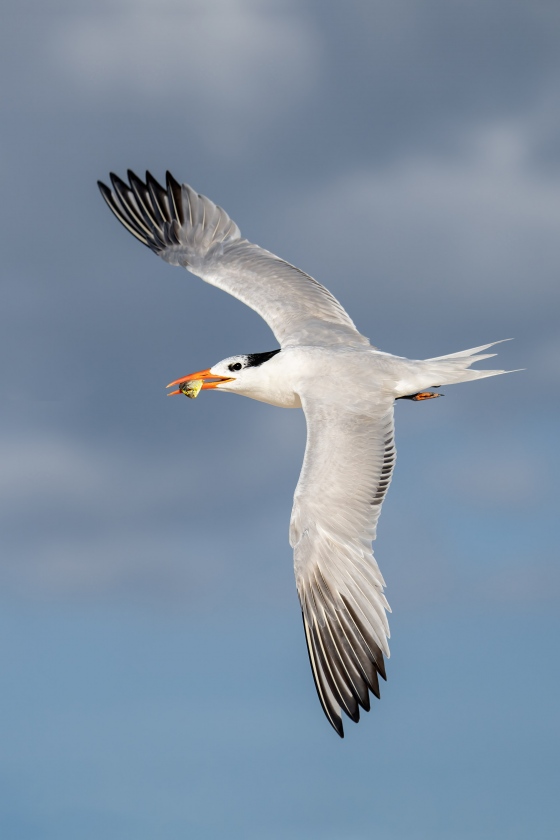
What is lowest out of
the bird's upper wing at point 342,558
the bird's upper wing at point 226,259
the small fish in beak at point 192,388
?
the bird's upper wing at point 342,558

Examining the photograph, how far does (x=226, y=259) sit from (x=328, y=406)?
4374mm

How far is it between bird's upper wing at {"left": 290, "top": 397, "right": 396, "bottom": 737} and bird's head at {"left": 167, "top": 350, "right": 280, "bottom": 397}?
1888mm

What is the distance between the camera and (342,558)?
10.8 m

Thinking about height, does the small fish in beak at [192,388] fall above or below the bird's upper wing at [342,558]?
above

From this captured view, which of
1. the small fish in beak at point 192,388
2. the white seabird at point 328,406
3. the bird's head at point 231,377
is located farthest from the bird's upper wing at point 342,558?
the small fish in beak at point 192,388

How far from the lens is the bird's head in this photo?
13297 mm

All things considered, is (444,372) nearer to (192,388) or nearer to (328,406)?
(328,406)

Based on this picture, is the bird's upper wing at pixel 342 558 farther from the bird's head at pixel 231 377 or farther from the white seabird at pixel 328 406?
the bird's head at pixel 231 377

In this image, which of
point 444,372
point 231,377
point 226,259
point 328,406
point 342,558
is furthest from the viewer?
point 226,259

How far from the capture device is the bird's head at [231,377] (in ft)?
43.6

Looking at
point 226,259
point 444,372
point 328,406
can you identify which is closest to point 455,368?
point 444,372

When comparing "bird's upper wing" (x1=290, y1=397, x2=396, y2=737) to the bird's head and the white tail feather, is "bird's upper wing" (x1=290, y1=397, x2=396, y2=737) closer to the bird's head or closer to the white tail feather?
the white tail feather

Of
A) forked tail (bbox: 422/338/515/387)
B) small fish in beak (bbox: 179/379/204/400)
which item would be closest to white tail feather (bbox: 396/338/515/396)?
forked tail (bbox: 422/338/515/387)

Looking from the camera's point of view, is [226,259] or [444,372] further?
[226,259]
